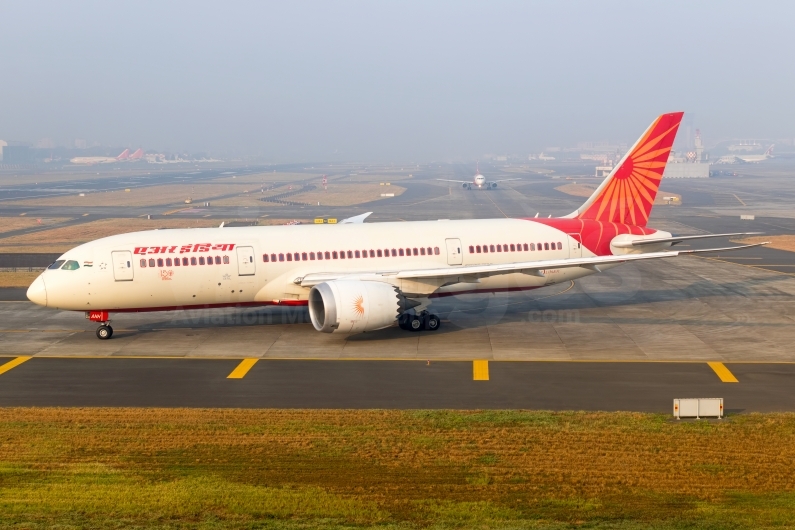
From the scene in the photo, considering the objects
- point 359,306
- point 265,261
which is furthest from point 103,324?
point 359,306

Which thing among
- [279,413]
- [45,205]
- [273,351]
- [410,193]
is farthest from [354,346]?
A: [410,193]

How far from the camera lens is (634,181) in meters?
38.0

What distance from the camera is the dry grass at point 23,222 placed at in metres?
89.1

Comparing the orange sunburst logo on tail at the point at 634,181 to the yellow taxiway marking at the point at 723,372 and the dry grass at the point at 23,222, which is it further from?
the dry grass at the point at 23,222

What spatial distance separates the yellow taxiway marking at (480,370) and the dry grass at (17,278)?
29.3m

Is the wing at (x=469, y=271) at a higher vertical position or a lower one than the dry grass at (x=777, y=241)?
higher

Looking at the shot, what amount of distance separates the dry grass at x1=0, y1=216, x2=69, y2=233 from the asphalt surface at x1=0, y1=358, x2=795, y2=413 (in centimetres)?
6614

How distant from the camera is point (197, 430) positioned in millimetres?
20672

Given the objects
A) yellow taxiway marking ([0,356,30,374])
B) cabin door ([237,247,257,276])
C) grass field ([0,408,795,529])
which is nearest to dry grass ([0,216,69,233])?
yellow taxiway marking ([0,356,30,374])

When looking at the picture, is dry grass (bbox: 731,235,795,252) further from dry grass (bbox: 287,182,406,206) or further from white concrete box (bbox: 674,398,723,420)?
dry grass (bbox: 287,182,406,206)

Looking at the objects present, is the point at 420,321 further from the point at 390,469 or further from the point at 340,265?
the point at 390,469

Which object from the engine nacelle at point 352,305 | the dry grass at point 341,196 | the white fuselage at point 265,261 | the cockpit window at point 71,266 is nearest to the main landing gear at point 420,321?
the white fuselage at point 265,261

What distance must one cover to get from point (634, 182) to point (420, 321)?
504 inches

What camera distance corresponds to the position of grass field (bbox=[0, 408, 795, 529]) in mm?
15359
